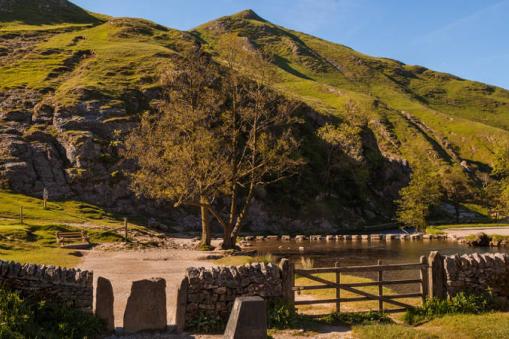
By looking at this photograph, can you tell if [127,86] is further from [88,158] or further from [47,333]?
[47,333]

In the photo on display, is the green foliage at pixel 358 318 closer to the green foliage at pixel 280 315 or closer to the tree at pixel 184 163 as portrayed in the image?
the green foliage at pixel 280 315

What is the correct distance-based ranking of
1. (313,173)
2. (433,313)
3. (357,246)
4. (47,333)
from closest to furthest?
1. (47,333)
2. (433,313)
3. (357,246)
4. (313,173)

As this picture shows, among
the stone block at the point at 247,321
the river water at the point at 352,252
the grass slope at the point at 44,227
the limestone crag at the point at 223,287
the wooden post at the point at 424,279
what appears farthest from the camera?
the river water at the point at 352,252

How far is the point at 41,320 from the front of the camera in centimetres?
1620

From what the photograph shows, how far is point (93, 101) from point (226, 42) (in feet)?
161

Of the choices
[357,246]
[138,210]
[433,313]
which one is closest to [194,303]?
[433,313]

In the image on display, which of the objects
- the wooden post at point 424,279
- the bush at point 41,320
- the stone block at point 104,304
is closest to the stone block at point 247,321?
the bush at point 41,320

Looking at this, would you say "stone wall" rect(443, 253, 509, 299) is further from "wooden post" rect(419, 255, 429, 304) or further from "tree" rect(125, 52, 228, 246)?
"tree" rect(125, 52, 228, 246)

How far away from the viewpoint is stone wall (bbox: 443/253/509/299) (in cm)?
2066

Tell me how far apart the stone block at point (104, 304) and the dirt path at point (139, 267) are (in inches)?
79.5

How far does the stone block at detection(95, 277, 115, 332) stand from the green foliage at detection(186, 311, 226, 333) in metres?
2.98

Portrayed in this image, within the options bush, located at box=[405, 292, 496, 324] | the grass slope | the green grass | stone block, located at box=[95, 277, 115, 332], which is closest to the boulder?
stone block, located at box=[95, 277, 115, 332]

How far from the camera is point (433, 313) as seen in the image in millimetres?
20078

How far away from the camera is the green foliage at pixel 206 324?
18.0 meters
